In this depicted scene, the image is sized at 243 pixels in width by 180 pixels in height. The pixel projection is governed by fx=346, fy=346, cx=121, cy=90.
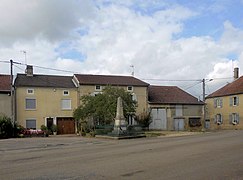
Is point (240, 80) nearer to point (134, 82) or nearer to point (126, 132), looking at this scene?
point (134, 82)

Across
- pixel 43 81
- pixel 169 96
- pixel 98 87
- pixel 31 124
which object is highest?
pixel 43 81

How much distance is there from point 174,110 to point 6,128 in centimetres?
2538

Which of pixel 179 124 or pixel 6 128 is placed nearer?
pixel 6 128

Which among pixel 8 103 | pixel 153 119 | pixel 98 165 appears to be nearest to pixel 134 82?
pixel 153 119

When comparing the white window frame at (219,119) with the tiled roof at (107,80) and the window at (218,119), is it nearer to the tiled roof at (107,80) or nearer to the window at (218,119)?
the window at (218,119)

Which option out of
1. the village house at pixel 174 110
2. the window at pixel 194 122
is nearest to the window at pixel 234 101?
the village house at pixel 174 110

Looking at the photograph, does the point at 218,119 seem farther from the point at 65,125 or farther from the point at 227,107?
the point at 65,125

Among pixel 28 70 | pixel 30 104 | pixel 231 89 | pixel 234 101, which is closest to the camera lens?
pixel 30 104

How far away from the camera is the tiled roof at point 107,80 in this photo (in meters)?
46.6

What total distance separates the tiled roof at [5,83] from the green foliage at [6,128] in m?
7.85

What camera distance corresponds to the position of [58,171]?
34.4 feet

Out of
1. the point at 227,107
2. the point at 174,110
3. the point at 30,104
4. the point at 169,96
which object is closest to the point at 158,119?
the point at 174,110

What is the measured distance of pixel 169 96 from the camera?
52.2 meters

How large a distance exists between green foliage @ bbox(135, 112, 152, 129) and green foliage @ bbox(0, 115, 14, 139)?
1812cm
